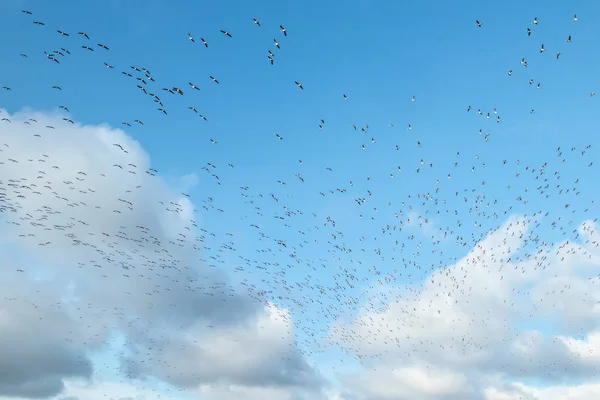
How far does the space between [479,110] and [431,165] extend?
1346 cm

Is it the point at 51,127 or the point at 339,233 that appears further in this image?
the point at 339,233

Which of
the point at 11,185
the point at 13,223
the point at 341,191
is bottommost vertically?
the point at 13,223

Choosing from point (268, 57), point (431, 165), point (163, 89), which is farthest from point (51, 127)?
point (431, 165)

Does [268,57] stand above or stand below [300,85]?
below

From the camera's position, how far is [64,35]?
6038 cm

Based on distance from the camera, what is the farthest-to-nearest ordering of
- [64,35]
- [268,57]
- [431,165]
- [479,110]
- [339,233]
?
[339,233]
[431,165]
[479,110]
[64,35]
[268,57]

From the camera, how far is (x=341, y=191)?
96.4 metres

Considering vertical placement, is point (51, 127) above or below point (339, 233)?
below

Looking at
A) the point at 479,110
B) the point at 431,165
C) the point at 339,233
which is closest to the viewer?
the point at 479,110

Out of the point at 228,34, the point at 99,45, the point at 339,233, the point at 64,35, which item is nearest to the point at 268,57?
the point at 228,34

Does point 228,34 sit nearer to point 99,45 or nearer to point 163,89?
point 163,89

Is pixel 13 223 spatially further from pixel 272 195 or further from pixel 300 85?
pixel 300 85

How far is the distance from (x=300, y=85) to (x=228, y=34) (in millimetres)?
11981

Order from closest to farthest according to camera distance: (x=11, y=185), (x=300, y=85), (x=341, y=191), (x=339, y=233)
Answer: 1. (x=300, y=85)
2. (x=11, y=185)
3. (x=341, y=191)
4. (x=339, y=233)
